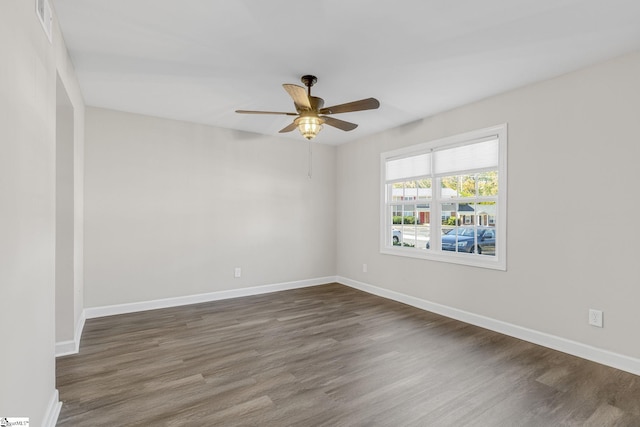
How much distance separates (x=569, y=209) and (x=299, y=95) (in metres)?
2.71

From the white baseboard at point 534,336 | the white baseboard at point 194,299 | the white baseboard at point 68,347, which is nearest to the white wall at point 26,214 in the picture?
the white baseboard at point 68,347

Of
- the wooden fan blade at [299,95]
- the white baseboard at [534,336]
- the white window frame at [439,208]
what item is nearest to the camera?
the wooden fan blade at [299,95]

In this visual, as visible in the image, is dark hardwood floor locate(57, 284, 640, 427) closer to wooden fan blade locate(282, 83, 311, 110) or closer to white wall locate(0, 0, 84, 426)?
white wall locate(0, 0, 84, 426)

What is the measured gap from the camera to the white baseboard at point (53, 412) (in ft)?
6.10

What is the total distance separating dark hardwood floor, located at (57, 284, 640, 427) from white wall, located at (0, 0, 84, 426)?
58cm

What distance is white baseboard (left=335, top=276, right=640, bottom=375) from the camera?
8.80 ft

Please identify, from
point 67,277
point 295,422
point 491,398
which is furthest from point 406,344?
point 67,277

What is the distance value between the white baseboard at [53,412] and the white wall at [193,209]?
2183mm

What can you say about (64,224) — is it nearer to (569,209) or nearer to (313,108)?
(313,108)

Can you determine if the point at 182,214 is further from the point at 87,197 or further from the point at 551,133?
Answer: the point at 551,133

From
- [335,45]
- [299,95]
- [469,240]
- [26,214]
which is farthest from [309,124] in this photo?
[469,240]

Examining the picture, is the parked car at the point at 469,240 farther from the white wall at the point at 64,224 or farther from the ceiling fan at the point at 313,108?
the white wall at the point at 64,224

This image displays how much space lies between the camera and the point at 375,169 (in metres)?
5.24

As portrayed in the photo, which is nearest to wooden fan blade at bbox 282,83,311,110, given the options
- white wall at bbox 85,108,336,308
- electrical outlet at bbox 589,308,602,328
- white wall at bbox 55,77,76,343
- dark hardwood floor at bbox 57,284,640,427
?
white wall at bbox 55,77,76,343
